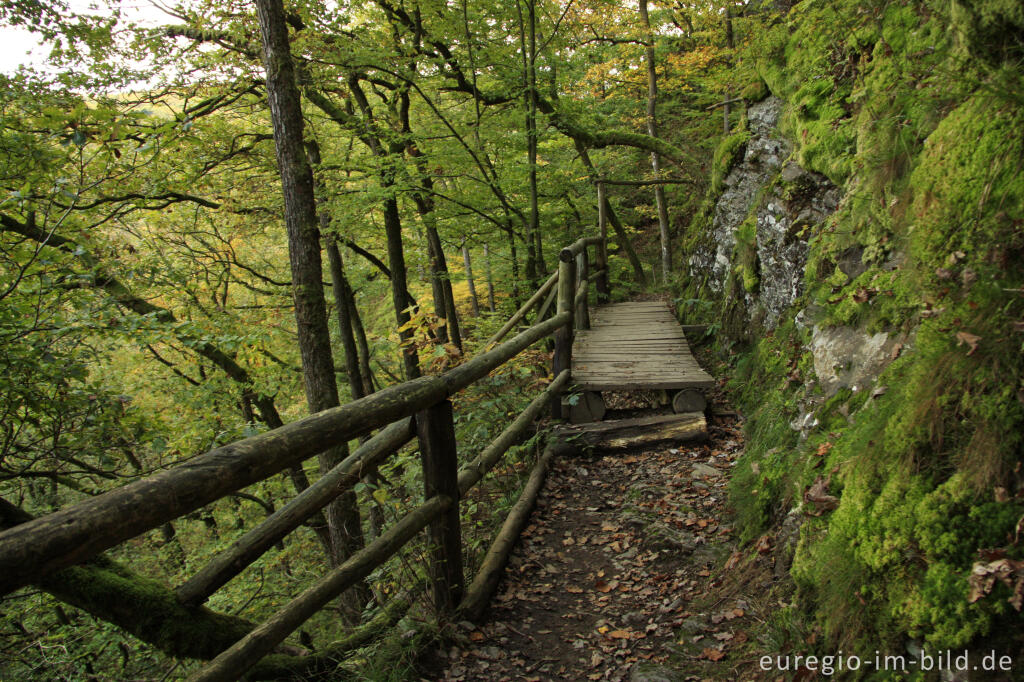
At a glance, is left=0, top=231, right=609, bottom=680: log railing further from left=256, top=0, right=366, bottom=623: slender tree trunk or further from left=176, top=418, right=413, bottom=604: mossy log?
left=256, top=0, right=366, bottom=623: slender tree trunk

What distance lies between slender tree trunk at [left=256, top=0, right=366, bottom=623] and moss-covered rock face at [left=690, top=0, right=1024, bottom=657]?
417 cm

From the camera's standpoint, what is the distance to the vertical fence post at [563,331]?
6.06 metres

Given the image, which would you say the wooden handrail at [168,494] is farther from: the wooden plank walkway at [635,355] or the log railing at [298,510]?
the wooden plank walkway at [635,355]

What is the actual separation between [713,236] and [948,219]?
6591 millimetres

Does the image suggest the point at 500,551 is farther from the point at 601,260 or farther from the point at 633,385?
the point at 601,260

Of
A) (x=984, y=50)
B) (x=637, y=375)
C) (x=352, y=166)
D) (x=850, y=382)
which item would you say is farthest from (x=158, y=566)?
(x=984, y=50)

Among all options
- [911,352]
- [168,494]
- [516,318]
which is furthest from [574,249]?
[168,494]

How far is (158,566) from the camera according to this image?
1273 cm

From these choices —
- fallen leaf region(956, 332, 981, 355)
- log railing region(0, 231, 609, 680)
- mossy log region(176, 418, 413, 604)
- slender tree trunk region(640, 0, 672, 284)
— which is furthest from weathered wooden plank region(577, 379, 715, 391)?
slender tree trunk region(640, 0, 672, 284)

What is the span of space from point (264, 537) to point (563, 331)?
13.7 ft

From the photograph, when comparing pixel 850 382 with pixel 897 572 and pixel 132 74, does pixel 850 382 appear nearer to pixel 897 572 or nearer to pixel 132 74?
pixel 897 572

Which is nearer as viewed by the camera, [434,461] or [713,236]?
[434,461]

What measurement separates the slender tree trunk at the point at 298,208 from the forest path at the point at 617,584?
251 centimetres

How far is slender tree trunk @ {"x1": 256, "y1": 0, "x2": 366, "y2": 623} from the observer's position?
5.47 m
